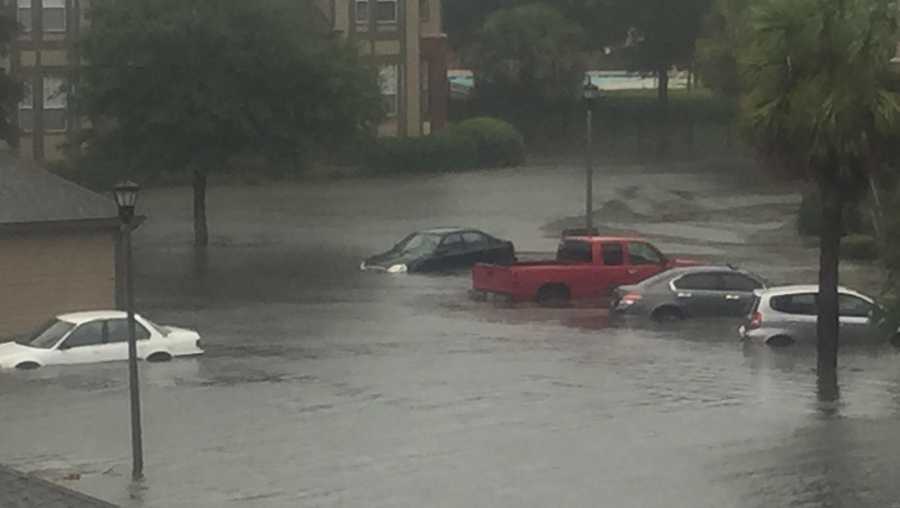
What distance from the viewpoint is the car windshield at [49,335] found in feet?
115

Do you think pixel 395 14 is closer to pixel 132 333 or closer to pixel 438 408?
pixel 438 408

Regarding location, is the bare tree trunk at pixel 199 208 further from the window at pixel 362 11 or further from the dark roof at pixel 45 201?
the window at pixel 362 11

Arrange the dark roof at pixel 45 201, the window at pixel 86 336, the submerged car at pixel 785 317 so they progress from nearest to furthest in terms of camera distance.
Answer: the window at pixel 86 336, the submerged car at pixel 785 317, the dark roof at pixel 45 201

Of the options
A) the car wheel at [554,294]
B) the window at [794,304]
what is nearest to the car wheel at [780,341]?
the window at [794,304]

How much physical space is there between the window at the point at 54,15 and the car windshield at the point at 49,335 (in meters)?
45.5

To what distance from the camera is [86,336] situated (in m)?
35.1

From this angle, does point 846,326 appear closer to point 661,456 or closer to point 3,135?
point 661,456

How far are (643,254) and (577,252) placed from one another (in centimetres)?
157

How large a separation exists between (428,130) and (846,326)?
2099 inches

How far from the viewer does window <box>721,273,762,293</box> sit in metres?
43.5

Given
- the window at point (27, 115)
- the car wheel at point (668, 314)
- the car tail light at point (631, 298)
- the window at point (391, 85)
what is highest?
the window at point (391, 85)

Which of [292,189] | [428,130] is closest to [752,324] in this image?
[292,189]

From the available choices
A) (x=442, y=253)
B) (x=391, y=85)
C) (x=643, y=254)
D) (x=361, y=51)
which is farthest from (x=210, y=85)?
(x=391, y=85)

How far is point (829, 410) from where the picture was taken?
2989 cm
